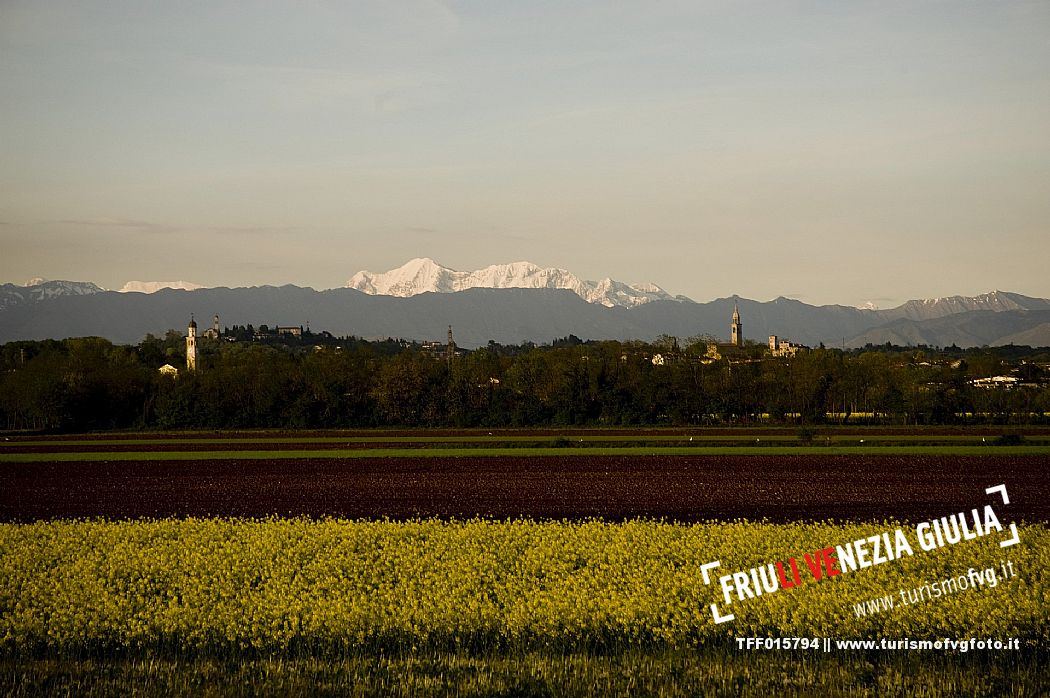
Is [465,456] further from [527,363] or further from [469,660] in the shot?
[527,363]

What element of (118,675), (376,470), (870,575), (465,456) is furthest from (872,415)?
(118,675)

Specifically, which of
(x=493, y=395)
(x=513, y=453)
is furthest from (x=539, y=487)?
(x=493, y=395)

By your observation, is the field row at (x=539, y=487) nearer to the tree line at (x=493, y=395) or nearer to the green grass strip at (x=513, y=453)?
the green grass strip at (x=513, y=453)

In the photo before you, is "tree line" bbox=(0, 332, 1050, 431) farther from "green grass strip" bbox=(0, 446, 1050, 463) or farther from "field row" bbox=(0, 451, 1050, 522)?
"field row" bbox=(0, 451, 1050, 522)

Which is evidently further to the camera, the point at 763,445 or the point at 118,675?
the point at 763,445

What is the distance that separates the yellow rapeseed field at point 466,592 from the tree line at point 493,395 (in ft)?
218

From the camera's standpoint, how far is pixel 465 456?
5247 centimetres

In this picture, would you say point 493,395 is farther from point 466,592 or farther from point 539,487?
point 466,592

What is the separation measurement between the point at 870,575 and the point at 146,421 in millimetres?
82346

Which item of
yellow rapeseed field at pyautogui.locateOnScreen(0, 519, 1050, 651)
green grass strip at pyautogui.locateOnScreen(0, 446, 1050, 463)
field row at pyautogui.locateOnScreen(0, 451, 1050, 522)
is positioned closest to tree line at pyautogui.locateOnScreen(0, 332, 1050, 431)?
green grass strip at pyautogui.locateOnScreen(0, 446, 1050, 463)

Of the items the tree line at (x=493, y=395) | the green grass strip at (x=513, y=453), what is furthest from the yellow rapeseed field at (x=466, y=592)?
the tree line at (x=493, y=395)

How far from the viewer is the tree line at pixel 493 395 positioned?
282ft

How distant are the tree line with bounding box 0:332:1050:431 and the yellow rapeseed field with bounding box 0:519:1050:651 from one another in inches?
2615

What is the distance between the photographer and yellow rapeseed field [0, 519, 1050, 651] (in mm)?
14539
